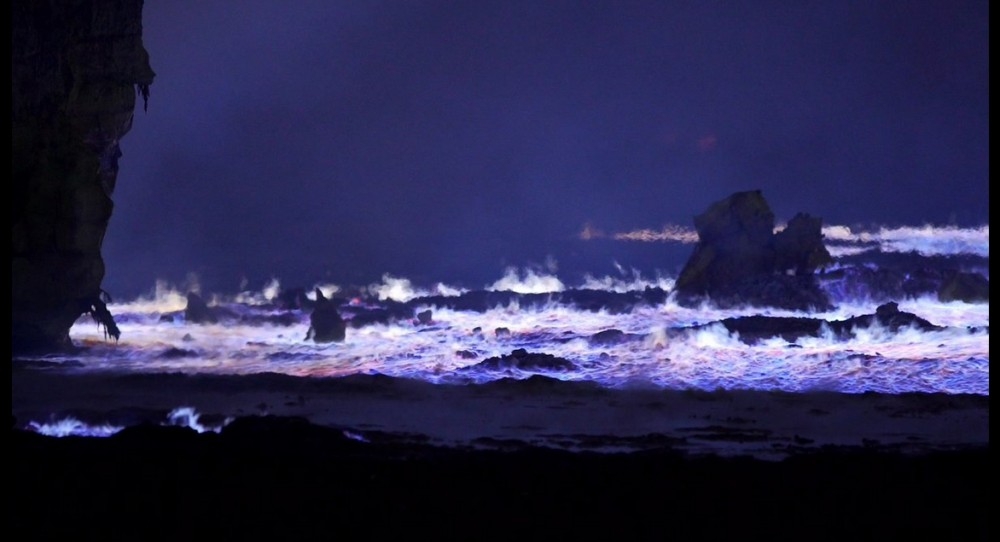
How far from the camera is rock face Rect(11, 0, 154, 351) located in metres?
15.4

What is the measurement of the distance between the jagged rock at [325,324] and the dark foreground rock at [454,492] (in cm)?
754

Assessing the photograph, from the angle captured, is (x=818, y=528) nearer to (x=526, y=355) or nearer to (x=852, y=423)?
(x=852, y=423)

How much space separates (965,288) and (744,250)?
14.2 ft

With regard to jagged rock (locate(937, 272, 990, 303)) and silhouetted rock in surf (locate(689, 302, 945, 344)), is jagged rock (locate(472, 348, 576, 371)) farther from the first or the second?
jagged rock (locate(937, 272, 990, 303))

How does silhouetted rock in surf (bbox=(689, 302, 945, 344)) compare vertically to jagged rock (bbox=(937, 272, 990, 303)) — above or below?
below

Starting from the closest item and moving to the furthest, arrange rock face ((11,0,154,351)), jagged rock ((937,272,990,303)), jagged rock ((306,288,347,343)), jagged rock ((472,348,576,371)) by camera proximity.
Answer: jagged rock ((472,348,576,371)), rock face ((11,0,154,351)), jagged rock ((306,288,347,343)), jagged rock ((937,272,990,303))

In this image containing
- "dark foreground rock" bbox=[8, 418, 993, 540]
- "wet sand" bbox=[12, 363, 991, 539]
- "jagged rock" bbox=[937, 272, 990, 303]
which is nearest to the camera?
"dark foreground rock" bbox=[8, 418, 993, 540]

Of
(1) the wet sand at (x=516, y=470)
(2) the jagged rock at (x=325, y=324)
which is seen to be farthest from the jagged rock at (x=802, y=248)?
(2) the jagged rock at (x=325, y=324)

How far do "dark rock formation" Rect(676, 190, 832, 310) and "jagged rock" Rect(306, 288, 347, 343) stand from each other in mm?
7128

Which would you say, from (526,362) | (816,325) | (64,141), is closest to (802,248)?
(816,325)

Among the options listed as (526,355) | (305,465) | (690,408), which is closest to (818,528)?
(305,465)

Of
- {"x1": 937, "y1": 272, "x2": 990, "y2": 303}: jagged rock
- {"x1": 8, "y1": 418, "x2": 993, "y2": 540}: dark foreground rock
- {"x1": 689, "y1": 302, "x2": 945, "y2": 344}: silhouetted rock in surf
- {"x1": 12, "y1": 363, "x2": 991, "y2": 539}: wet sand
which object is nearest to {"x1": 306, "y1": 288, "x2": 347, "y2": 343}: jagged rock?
{"x1": 12, "y1": 363, "x2": 991, "y2": 539}: wet sand

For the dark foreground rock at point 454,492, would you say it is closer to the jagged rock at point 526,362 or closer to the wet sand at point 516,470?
the wet sand at point 516,470

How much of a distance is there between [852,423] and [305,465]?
708cm
